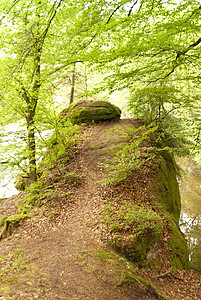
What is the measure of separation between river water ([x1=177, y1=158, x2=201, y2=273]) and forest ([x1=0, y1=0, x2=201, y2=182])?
459cm

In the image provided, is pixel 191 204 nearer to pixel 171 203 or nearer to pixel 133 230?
pixel 171 203

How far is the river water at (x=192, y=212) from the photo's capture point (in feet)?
26.3

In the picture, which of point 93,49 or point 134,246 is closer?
point 134,246

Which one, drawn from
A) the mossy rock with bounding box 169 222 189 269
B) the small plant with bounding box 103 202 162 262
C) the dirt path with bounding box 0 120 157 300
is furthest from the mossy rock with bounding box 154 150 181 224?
the dirt path with bounding box 0 120 157 300

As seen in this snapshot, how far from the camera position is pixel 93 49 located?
4.91m

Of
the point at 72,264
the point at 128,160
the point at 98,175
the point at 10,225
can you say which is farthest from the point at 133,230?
the point at 10,225

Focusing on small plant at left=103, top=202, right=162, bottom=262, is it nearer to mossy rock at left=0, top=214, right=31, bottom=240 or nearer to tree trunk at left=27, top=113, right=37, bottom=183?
mossy rock at left=0, top=214, right=31, bottom=240

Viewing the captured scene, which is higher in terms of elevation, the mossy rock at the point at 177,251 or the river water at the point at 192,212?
the mossy rock at the point at 177,251

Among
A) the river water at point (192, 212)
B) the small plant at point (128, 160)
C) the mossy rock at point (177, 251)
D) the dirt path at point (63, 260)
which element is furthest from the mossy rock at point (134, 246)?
the river water at point (192, 212)

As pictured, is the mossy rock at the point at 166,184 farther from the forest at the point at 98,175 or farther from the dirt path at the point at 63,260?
the dirt path at the point at 63,260

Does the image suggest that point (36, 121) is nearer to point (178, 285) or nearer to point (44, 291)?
point (44, 291)

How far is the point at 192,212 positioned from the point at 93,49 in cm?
1067

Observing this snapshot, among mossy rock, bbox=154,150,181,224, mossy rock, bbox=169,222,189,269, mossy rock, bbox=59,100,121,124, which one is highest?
mossy rock, bbox=59,100,121,124

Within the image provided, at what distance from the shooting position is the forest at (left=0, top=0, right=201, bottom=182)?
349 cm
